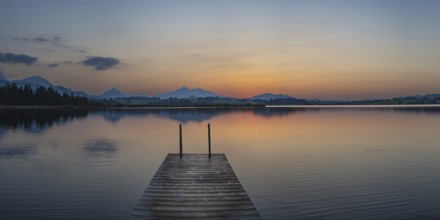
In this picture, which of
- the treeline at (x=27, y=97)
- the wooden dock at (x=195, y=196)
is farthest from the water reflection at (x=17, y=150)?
the treeline at (x=27, y=97)

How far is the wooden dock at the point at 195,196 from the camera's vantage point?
10883 millimetres

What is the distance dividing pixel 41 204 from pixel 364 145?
31.4 meters

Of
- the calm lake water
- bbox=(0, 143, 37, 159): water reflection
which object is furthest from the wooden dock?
bbox=(0, 143, 37, 159): water reflection

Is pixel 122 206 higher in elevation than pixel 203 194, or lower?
lower

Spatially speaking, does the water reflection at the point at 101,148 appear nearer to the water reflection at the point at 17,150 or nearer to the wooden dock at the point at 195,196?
the water reflection at the point at 17,150

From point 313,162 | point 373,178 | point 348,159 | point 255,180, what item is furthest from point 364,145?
point 255,180

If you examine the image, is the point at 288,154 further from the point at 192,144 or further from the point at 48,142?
the point at 48,142

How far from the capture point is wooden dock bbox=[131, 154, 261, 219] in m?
10.9

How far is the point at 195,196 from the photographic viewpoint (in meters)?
13.0

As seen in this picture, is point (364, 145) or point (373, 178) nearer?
point (373, 178)

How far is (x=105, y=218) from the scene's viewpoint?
13.6m

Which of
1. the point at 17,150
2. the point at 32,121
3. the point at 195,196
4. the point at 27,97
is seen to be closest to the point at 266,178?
the point at 195,196

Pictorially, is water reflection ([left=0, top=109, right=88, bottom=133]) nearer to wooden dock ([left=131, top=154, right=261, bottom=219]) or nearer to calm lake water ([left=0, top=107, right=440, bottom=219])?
calm lake water ([left=0, top=107, right=440, bottom=219])

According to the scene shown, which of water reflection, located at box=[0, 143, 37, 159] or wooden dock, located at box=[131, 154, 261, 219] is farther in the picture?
water reflection, located at box=[0, 143, 37, 159]
